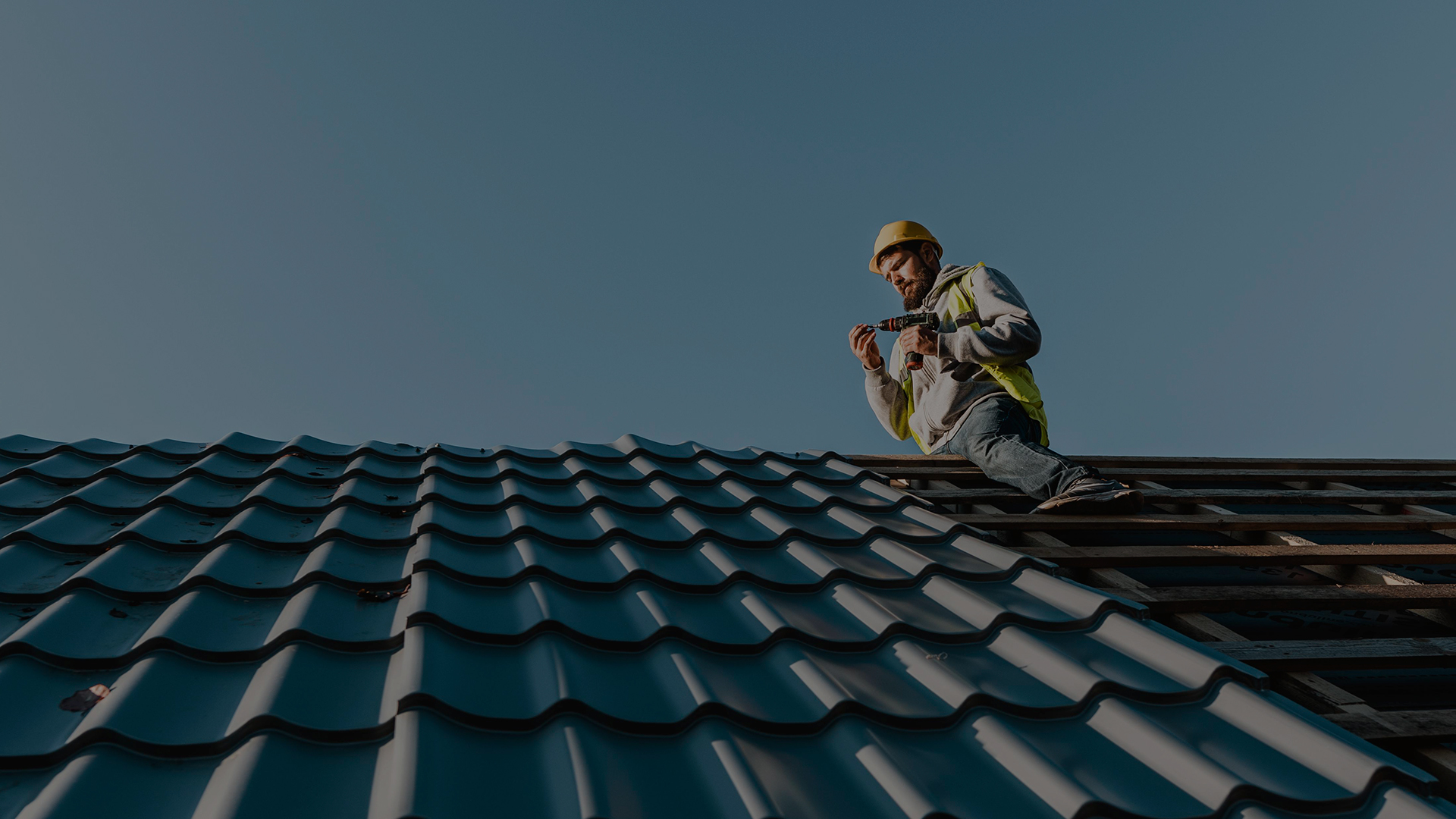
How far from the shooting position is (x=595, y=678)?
5.80 feet

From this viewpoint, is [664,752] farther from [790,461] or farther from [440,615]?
[790,461]

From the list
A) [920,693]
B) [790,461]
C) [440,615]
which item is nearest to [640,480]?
[790,461]

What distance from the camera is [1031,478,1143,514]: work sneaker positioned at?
3506 mm

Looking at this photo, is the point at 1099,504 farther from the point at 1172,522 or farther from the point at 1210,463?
the point at 1210,463

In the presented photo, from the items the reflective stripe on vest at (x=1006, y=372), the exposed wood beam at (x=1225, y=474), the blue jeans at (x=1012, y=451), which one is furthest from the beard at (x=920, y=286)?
the exposed wood beam at (x=1225, y=474)

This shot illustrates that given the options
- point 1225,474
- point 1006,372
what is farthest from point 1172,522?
point 1225,474

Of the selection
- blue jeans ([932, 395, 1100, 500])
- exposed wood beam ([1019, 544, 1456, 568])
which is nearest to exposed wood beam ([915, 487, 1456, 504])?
blue jeans ([932, 395, 1100, 500])

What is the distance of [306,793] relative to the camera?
4.39 feet

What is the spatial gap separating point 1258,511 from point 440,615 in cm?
379

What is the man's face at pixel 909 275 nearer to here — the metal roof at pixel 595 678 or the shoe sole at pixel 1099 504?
the shoe sole at pixel 1099 504

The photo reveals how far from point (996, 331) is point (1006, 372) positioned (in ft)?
0.82

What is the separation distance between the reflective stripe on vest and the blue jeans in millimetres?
44

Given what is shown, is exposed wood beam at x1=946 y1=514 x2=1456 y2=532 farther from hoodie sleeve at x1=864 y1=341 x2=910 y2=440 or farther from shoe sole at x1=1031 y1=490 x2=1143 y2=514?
hoodie sleeve at x1=864 y1=341 x2=910 y2=440

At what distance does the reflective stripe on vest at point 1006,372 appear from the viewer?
4.21 m
